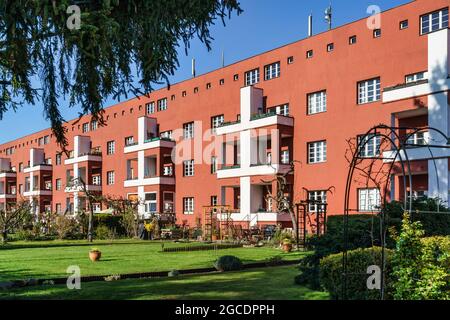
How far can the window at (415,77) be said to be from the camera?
80.4 feet

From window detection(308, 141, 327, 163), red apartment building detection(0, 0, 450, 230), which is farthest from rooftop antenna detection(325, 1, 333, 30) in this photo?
window detection(308, 141, 327, 163)

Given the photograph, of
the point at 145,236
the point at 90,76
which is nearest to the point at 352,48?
the point at 145,236

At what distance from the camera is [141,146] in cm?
4500

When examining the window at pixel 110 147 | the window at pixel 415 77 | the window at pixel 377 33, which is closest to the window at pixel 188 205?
the window at pixel 110 147

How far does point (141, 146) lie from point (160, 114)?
346 centimetres

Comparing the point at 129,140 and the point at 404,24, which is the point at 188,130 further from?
the point at 404,24

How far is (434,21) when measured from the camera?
2441cm

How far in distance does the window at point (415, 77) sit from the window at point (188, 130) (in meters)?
19.9

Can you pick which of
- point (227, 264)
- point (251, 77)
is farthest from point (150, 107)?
point (227, 264)

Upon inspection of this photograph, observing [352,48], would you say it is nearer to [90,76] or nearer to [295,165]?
[295,165]

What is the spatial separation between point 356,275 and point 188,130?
33167 millimetres

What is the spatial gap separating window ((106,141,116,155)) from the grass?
40.9 m

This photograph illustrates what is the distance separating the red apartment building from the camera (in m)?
24.4

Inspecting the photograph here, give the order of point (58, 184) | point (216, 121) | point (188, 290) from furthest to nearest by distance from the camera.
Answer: point (58, 184), point (216, 121), point (188, 290)
